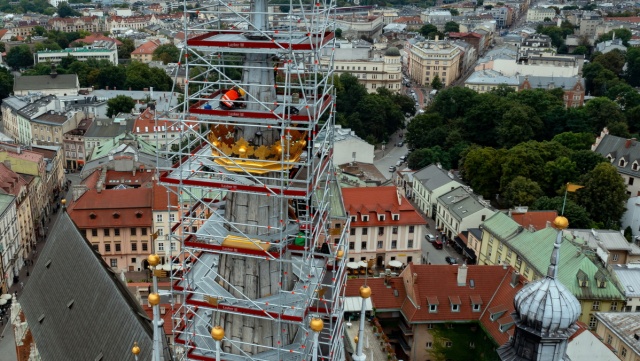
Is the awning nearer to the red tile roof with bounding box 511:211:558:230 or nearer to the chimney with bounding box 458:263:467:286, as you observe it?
the chimney with bounding box 458:263:467:286

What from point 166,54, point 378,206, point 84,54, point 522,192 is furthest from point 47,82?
point 522,192

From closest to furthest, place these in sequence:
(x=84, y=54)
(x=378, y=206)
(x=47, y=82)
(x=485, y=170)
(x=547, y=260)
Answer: (x=547, y=260), (x=378, y=206), (x=485, y=170), (x=47, y=82), (x=84, y=54)

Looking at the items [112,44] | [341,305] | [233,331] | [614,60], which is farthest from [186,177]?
[112,44]

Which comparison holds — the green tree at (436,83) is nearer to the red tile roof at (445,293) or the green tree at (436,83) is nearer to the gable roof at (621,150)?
the gable roof at (621,150)

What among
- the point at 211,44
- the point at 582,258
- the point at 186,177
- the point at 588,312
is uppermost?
the point at 211,44

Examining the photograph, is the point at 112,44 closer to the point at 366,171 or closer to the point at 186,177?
the point at 366,171

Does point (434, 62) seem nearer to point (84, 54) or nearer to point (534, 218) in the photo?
point (84, 54)
